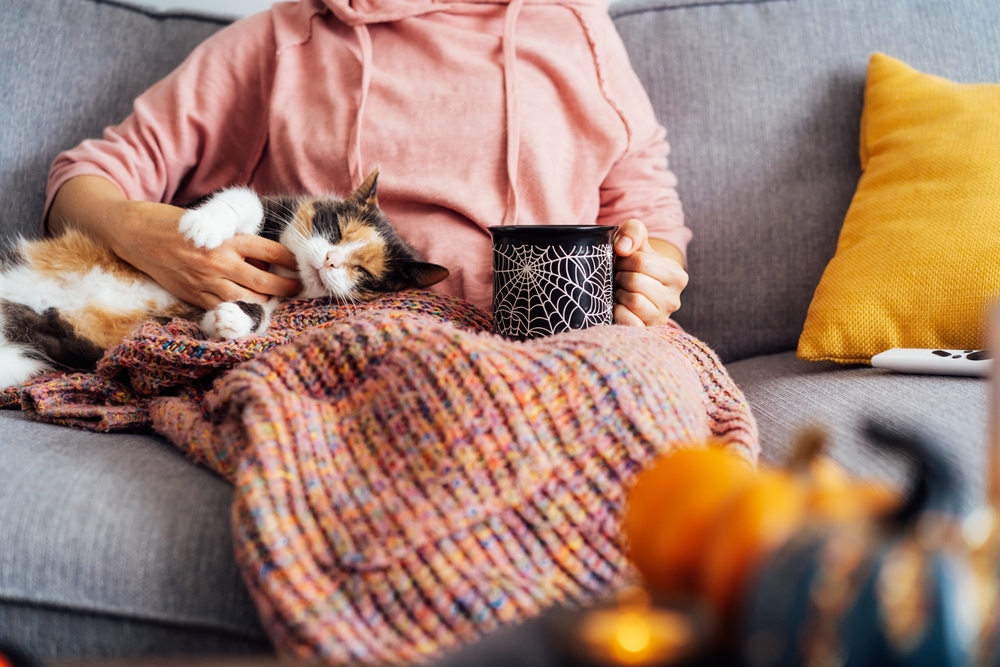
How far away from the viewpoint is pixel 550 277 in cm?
80

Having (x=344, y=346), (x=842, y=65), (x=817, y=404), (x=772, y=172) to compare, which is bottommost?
(x=817, y=404)

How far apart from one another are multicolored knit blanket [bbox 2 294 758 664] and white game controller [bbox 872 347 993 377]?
0.38 meters

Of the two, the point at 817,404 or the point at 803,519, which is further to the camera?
the point at 817,404

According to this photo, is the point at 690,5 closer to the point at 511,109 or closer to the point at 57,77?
the point at 511,109

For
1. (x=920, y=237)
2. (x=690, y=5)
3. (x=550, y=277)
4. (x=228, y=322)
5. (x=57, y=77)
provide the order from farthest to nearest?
(x=690, y=5)
(x=57, y=77)
(x=920, y=237)
(x=228, y=322)
(x=550, y=277)

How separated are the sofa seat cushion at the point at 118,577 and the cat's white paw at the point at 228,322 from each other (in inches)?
11.4

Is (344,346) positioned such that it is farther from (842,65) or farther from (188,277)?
(842,65)

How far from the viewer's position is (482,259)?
1.12m

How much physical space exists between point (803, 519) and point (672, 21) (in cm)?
128

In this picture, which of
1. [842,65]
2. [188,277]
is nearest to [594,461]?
[188,277]

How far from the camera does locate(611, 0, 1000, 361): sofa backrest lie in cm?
129

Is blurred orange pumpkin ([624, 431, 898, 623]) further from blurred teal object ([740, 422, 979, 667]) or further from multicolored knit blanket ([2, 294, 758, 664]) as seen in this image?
multicolored knit blanket ([2, 294, 758, 664])

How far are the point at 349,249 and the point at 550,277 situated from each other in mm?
393

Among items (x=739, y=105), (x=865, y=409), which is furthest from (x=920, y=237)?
(x=739, y=105)
